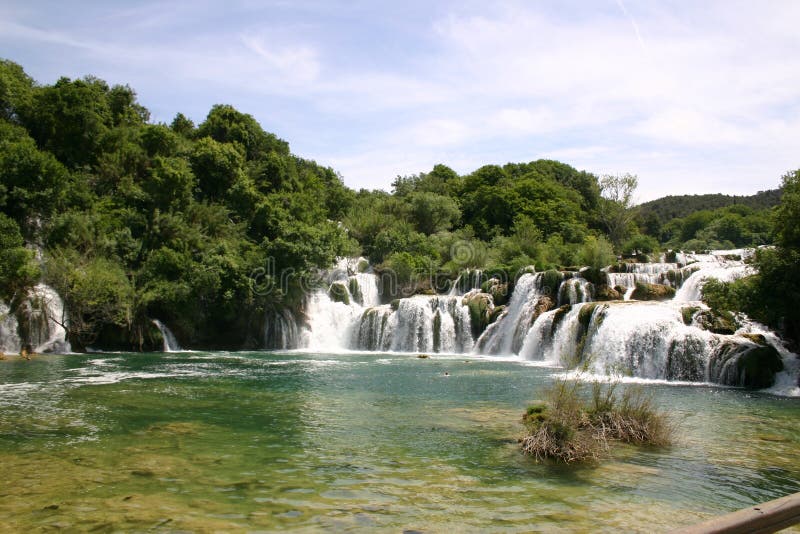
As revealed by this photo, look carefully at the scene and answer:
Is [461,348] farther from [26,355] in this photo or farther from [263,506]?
[263,506]

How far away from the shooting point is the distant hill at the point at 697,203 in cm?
10763

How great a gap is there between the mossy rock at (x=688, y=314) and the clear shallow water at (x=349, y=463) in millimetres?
4733

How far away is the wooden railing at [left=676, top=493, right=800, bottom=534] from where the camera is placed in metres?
3.04

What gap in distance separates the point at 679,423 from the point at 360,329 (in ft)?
85.7

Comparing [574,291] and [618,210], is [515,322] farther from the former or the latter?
[618,210]

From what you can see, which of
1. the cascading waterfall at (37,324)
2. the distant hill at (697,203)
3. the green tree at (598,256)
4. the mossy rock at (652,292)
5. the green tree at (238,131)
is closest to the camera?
the cascading waterfall at (37,324)

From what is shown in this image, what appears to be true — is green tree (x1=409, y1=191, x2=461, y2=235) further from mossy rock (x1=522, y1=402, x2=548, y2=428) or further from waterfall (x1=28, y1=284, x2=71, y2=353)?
mossy rock (x1=522, y1=402, x2=548, y2=428)

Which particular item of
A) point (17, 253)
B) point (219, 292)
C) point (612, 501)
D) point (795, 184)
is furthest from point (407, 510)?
point (219, 292)

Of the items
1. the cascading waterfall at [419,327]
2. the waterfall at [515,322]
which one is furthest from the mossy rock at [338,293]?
the waterfall at [515,322]

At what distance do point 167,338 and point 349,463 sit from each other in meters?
27.5

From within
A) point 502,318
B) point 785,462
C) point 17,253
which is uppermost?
point 17,253

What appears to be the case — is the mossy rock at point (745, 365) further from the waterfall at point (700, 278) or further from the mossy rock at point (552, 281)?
the mossy rock at point (552, 281)

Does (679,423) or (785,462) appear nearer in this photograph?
(785,462)

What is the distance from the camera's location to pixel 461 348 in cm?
3438
